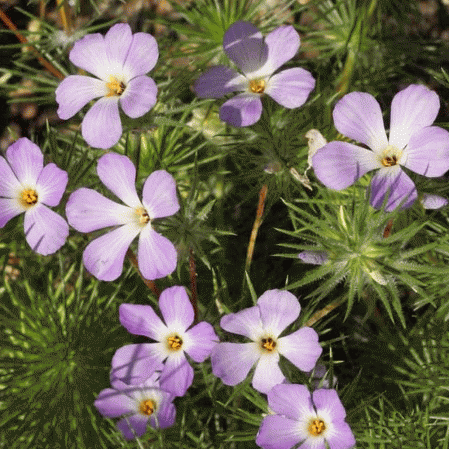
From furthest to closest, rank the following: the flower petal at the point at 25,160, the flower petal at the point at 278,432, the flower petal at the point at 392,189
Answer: the flower petal at the point at 25,160, the flower petal at the point at 278,432, the flower petal at the point at 392,189

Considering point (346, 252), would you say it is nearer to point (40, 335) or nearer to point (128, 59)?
point (128, 59)

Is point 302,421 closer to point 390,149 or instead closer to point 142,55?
point 390,149

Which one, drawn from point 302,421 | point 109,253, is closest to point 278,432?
point 302,421

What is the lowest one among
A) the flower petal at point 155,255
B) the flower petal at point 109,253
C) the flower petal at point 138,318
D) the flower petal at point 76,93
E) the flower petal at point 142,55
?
the flower petal at point 138,318

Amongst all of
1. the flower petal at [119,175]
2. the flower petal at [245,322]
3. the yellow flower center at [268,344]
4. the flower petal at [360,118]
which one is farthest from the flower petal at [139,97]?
the yellow flower center at [268,344]

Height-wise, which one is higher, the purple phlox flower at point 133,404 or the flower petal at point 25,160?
the flower petal at point 25,160

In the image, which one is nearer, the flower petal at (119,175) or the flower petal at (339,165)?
the flower petal at (339,165)

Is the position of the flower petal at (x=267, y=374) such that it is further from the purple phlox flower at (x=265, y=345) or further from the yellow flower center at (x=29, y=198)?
the yellow flower center at (x=29, y=198)

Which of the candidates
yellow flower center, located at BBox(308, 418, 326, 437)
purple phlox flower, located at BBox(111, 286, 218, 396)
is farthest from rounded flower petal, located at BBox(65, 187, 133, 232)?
yellow flower center, located at BBox(308, 418, 326, 437)

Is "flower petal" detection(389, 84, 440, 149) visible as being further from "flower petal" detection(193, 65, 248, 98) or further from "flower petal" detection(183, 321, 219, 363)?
"flower petal" detection(183, 321, 219, 363)
